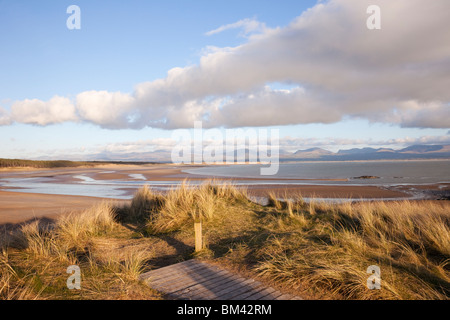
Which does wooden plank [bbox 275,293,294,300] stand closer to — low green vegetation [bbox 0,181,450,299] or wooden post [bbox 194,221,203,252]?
low green vegetation [bbox 0,181,450,299]

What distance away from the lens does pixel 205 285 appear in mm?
5105

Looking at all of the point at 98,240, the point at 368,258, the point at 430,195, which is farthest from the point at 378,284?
the point at 430,195

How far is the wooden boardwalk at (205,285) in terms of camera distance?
15.3ft

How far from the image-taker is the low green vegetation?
492cm

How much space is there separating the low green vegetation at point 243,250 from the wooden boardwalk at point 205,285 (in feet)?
0.90

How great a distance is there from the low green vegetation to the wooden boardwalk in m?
0.27

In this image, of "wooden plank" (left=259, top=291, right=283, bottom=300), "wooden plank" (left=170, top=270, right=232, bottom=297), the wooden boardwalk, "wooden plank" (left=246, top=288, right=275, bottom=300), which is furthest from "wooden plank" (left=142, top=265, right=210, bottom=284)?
"wooden plank" (left=259, top=291, right=283, bottom=300)

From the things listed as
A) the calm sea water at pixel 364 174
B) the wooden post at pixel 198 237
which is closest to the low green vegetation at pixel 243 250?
the wooden post at pixel 198 237

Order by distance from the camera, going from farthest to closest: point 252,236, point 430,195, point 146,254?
point 430,195
point 252,236
point 146,254

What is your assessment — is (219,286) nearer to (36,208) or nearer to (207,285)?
(207,285)

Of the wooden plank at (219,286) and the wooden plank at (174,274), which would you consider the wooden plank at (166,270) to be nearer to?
the wooden plank at (174,274)

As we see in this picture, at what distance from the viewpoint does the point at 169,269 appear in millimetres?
5855
